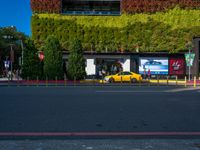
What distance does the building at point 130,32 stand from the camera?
47656 millimetres

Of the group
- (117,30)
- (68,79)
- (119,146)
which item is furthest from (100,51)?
(119,146)

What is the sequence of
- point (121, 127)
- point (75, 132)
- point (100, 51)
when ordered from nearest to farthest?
point (75, 132), point (121, 127), point (100, 51)

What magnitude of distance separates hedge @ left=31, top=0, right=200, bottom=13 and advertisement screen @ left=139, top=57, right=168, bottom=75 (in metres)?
7.75

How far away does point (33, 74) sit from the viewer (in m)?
35.9

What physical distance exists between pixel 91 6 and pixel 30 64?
69.2 ft

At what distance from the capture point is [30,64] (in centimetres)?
3603

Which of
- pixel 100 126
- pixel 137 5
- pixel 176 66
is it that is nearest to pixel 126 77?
pixel 176 66

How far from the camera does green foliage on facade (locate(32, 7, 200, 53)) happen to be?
4844 cm

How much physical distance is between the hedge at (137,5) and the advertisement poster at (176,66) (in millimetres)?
8017

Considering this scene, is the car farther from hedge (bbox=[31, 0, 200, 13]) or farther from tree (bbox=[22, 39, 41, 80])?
hedge (bbox=[31, 0, 200, 13])

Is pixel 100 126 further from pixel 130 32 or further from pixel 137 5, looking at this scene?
pixel 137 5

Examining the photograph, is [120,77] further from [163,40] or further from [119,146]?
[119,146]

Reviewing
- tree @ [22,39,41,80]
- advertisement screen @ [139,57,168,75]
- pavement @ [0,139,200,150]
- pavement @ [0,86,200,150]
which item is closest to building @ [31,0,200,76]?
advertisement screen @ [139,57,168,75]

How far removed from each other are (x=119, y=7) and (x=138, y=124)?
46129 mm
